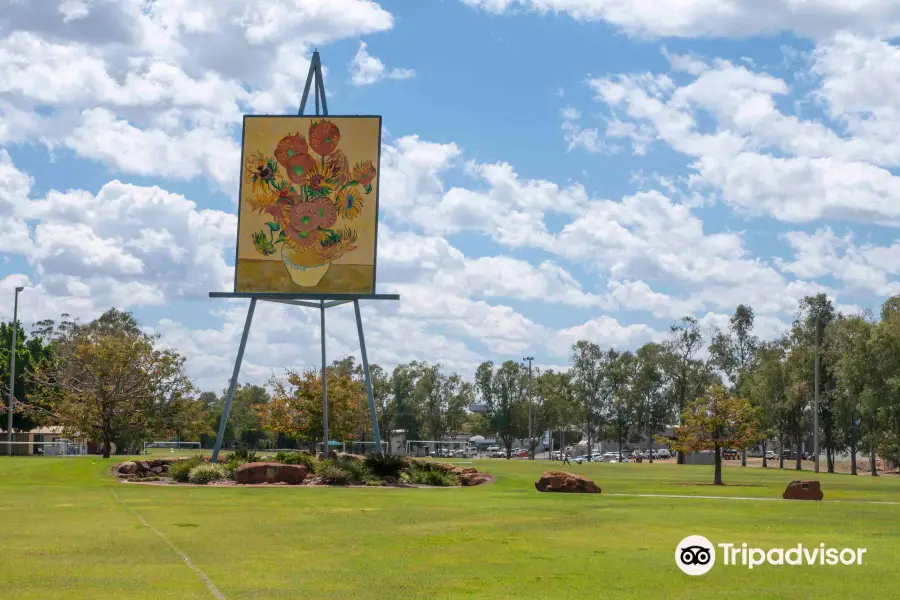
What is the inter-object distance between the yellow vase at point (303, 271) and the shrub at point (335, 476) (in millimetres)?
9528

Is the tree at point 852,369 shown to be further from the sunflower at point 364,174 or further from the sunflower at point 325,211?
the sunflower at point 325,211

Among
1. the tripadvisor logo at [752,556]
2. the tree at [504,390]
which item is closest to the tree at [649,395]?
the tree at [504,390]

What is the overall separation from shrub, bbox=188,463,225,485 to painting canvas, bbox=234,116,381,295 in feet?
28.6

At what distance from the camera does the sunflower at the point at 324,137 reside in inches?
1806

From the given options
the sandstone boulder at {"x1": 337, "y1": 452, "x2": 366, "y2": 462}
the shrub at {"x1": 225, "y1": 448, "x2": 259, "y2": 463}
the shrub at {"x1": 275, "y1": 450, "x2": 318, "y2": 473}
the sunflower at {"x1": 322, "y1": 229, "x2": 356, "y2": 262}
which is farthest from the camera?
the sunflower at {"x1": 322, "y1": 229, "x2": 356, "y2": 262}

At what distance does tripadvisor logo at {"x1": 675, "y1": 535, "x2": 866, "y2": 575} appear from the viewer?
1586 centimetres

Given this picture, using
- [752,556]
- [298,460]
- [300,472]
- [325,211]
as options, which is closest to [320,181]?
[325,211]

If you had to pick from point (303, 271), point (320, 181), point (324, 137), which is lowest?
point (303, 271)

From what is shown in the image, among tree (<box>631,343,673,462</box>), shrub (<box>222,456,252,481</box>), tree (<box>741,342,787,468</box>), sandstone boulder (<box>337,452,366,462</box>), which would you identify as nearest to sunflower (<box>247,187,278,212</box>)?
shrub (<box>222,456,252,481</box>)

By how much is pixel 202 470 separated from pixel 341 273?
10802mm

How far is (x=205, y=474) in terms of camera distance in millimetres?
39656

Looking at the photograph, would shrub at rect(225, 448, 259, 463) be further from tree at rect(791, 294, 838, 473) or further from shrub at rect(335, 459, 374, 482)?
tree at rect(791, 294, 838, 473)

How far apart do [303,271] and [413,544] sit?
28671 millimetres

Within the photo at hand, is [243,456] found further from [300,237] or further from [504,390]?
[504,390]
